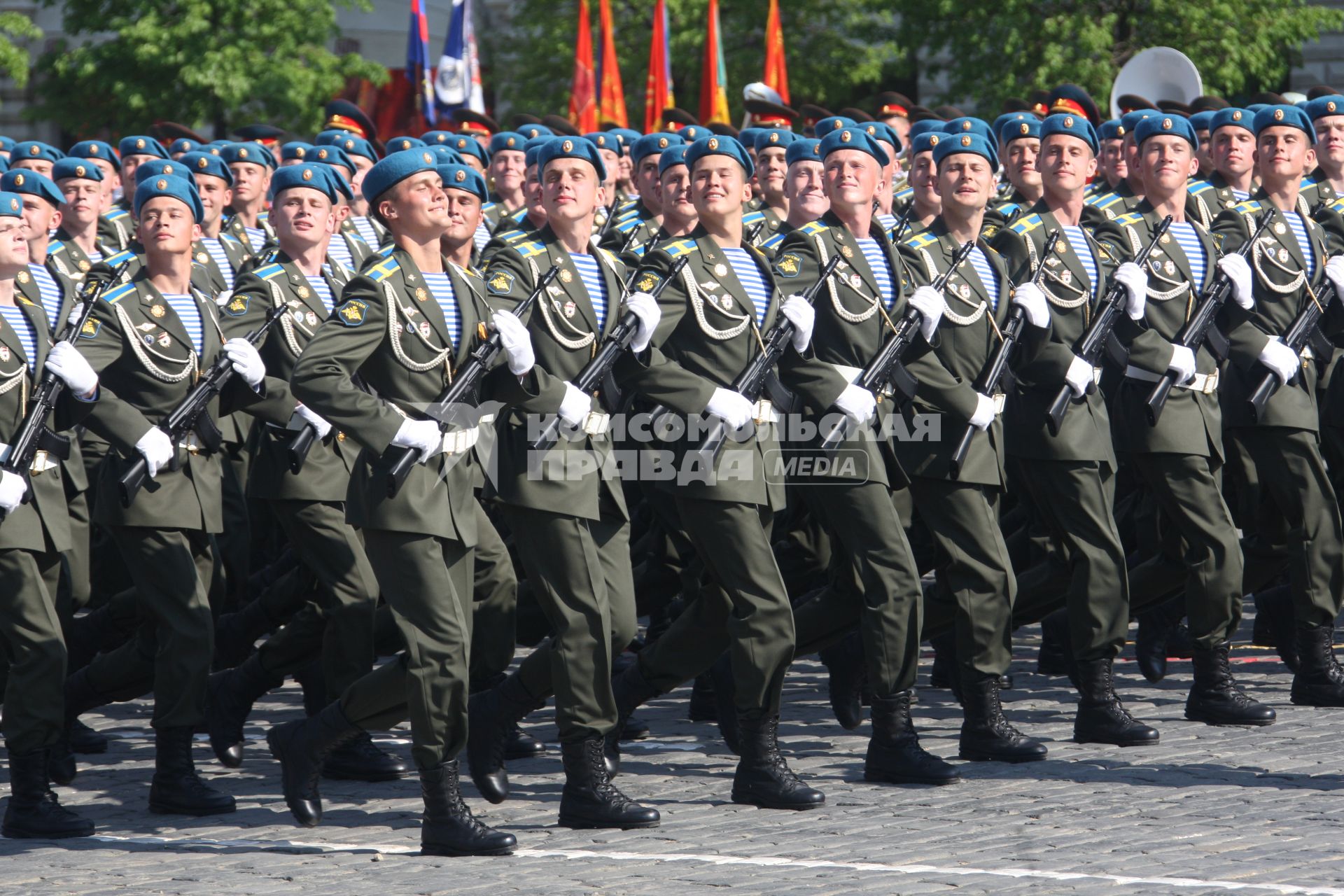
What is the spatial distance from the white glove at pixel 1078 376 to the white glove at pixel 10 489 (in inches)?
130

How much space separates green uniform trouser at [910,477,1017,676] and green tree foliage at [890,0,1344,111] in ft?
46.5

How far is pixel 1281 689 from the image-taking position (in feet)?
26.8

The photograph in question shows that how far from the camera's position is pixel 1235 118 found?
874 centimetres

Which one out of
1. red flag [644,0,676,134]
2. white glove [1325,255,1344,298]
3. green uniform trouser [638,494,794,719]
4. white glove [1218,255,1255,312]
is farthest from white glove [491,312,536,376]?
red flag [644,0,676,134]

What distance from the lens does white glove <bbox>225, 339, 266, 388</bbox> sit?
6598mm

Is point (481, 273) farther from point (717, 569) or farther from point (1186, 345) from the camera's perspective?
point (1186, 345)

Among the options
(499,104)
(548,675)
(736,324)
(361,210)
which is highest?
(499,104)

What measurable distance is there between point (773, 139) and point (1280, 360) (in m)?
3.16

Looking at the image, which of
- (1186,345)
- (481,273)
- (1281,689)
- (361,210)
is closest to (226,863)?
(481,273)

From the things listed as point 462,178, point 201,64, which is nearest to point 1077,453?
point 462,178

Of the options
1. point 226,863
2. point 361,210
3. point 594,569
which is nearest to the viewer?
point 226,863

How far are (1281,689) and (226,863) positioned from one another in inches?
165

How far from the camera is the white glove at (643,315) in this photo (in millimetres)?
6211

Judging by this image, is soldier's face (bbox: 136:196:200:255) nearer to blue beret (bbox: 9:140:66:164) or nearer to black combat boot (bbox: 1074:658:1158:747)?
black combat boot (bbox: 1074:658:1158:747)
